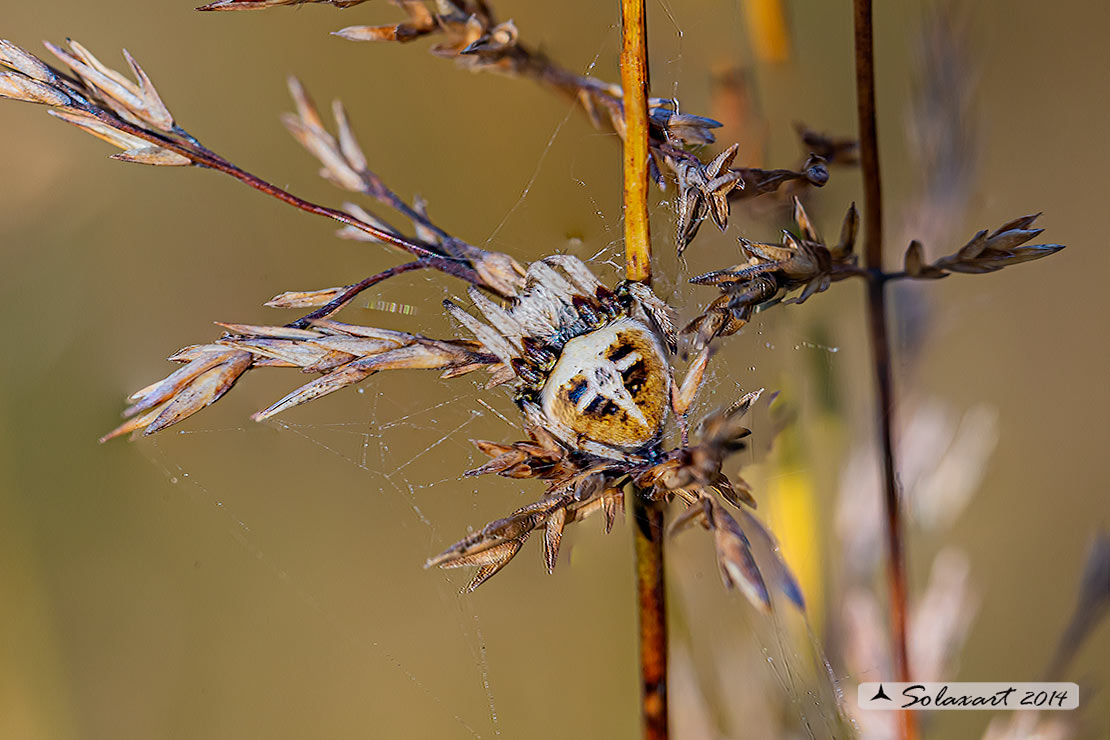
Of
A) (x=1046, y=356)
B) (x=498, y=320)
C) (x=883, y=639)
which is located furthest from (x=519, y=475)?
(x=1046, y=356)

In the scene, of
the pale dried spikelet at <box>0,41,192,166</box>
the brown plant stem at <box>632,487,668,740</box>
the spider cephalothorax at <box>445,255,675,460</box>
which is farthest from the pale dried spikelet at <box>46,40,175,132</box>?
the brown plant stem at <box>632,487,668,740</box>

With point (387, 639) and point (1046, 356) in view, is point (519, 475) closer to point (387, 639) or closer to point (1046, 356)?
point (387, 639)

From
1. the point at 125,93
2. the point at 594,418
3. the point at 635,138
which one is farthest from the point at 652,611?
the point at 125,93

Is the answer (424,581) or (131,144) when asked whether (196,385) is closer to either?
(131,144)

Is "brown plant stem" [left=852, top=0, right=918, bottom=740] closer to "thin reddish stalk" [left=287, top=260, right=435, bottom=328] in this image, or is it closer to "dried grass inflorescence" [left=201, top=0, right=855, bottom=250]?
"dried grass inflorescence" [left=201, top=0, right=855, bottom=250]

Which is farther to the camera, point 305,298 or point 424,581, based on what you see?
point 424,581

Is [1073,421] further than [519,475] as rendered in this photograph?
Yes

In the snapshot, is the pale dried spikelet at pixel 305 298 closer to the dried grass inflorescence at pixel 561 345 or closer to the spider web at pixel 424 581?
the dried grass inflorescence at pixel 561 345
